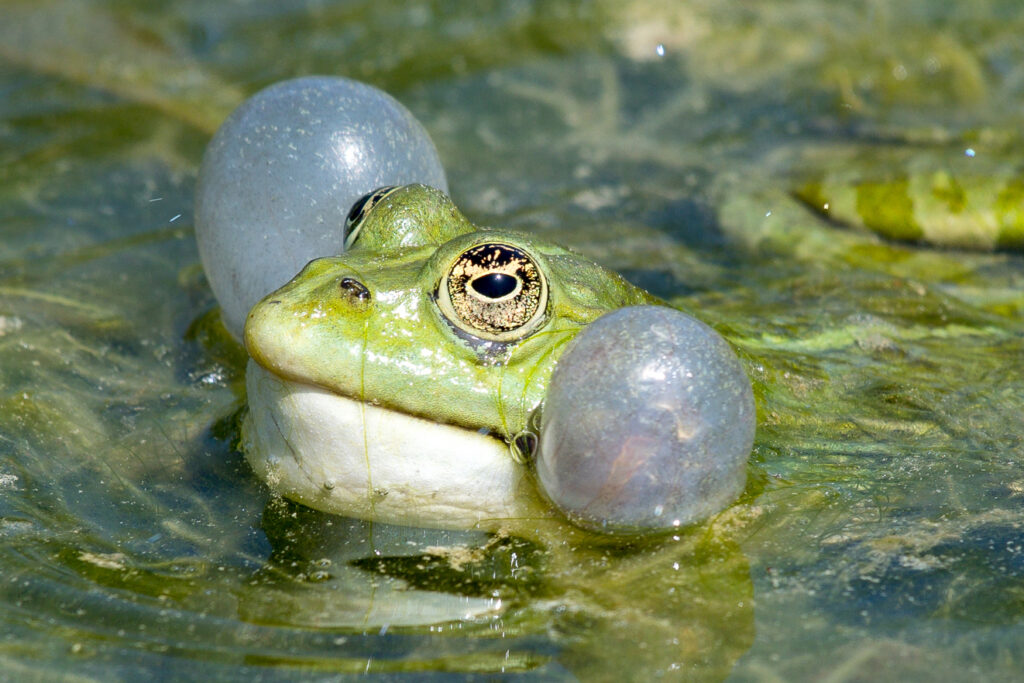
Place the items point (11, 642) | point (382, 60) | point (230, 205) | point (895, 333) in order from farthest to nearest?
point (382, 60) → point (895, 333) → point (230, 205) → point (11, 642)

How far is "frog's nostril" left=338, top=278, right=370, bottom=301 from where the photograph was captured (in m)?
2.97

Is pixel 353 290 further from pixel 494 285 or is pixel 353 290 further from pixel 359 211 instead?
pixel 359 211

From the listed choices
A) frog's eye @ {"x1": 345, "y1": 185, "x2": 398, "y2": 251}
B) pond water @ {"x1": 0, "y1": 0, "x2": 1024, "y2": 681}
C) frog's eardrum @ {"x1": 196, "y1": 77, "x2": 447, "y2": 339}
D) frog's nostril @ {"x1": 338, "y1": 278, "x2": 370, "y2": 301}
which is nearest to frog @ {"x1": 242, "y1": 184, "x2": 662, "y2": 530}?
frog's nostril @ {"x1": 338, "y1": 278, "x2": 370, "y2": 301}

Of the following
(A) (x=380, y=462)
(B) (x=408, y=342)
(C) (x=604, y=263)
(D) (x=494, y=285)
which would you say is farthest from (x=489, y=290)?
(C) (x=604, y=263)

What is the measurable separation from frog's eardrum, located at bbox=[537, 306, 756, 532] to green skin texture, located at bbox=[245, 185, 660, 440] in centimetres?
15

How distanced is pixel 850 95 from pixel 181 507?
625 cm

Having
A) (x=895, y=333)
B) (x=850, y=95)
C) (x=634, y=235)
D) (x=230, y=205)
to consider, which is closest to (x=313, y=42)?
(x=634, y=235)

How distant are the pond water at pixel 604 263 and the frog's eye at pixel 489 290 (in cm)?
64

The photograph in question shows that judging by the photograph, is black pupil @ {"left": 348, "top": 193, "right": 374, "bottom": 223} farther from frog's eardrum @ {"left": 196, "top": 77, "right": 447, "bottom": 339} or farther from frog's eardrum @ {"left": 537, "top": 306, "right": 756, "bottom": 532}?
frog's eardrum @ {"left": 537, "top": 306, "right": 756, "bottom": 532}

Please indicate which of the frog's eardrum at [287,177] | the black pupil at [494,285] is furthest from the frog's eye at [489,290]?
the frog's eardrum at [287,177]

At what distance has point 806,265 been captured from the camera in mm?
5426

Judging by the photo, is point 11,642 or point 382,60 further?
point 382,60

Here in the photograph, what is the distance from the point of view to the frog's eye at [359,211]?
139 inches

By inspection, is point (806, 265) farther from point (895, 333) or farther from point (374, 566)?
point (374, 566)
